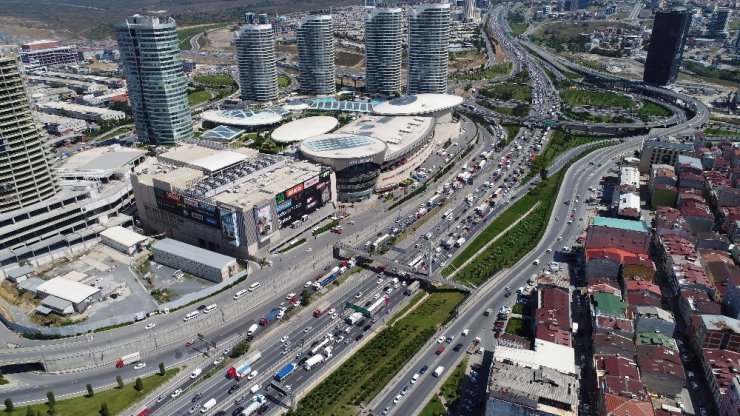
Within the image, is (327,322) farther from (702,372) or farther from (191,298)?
(702,372)

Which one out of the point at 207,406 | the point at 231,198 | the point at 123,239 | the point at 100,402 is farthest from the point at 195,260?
the point at 207,406

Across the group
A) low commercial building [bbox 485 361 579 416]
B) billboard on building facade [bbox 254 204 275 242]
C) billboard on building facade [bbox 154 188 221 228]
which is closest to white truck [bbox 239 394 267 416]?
low commercial building [bbox 485 361 579 416]

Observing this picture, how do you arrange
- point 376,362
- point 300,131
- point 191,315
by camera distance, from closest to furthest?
1. point 376,362
2. point 191,315
3. point 300,131

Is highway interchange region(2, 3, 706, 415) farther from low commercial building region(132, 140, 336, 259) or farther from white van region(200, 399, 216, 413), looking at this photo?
low commercial building region(132, 140, 336, 259)

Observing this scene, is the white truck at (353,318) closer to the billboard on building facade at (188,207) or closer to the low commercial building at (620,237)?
the billboard on building facade at (188,207)

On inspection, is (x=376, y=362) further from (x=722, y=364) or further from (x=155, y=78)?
(x=155, y=78)

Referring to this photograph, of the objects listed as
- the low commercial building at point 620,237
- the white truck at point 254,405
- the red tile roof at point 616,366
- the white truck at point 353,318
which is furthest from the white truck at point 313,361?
the low commercial building at point 620,237
